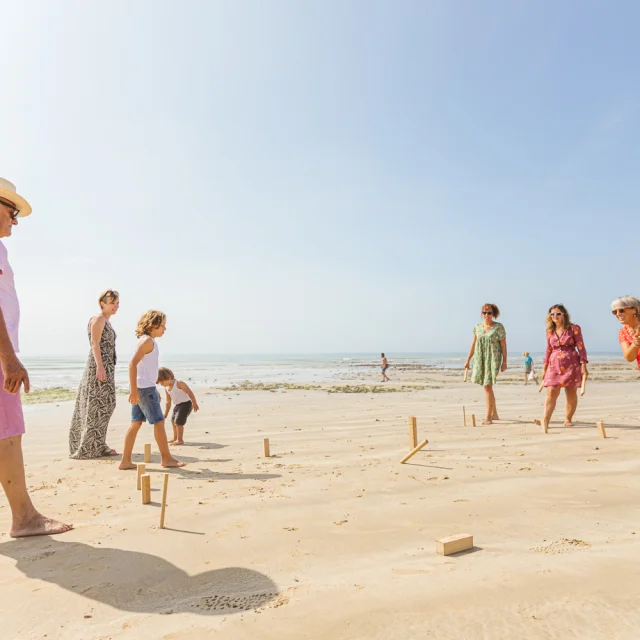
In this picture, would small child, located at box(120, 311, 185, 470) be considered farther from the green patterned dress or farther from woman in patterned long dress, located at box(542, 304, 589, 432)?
woman in patterned long dress, located at box(542, 304, 589, 432)

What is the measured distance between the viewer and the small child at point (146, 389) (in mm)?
5348

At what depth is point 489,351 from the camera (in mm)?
8273

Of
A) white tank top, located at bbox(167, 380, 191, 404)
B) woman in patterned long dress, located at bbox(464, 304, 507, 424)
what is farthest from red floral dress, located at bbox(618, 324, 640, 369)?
white tank top, located at bbox(167, 380, 191, 404)

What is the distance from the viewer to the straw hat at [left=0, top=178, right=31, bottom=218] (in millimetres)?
3159

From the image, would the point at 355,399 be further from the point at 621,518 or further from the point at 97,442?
the point at 621,518

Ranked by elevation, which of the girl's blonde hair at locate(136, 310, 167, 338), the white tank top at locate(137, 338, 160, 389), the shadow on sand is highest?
the girl's blonde hair at locate(136, 310, 167, 338)

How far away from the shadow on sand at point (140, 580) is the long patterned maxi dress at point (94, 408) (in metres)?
3.22

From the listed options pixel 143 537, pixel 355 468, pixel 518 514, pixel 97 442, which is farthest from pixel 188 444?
pixel 518 514

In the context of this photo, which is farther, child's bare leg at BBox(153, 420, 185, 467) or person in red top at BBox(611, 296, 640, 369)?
child's bare leg at BBox(153, 420, 185, 467)

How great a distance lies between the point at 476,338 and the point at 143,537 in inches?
273

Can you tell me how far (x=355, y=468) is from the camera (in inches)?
193

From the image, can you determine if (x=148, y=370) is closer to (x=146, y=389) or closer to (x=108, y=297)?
(x=146, y=389)

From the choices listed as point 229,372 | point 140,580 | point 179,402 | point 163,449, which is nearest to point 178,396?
point 179,402

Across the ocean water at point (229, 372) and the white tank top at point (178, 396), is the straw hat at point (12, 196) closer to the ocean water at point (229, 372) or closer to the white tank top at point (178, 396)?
the white tank top at point (178, 396)
